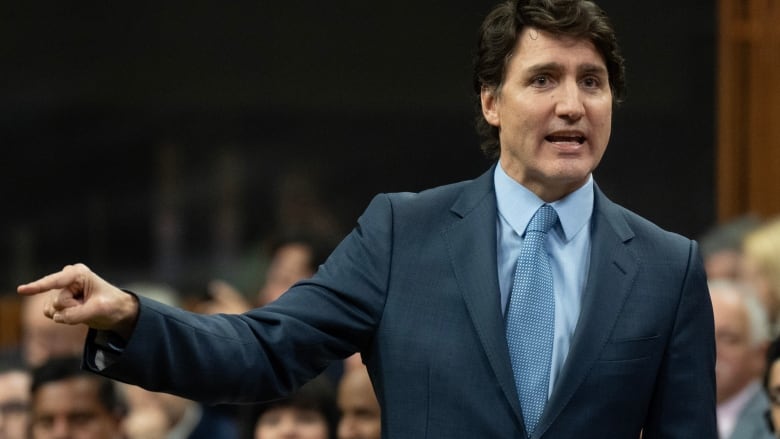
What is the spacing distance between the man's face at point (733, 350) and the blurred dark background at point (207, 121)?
10.5ft

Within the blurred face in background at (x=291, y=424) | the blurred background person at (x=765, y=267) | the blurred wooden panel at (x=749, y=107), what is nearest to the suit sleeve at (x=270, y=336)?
the blurred face in background at (x=291, y=424)

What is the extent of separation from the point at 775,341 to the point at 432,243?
1867 mm

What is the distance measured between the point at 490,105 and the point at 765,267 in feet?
10.8

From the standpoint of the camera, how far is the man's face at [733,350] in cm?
511

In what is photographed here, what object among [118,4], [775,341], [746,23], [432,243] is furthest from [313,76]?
[432,243]

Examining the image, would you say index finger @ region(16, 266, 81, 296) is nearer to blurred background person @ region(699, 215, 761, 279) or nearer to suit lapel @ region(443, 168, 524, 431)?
suit lapel @ region(443, 168, 524, 431)

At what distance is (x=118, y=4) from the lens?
332 inches

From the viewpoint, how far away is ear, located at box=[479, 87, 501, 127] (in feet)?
9.34

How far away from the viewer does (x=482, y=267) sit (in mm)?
2701

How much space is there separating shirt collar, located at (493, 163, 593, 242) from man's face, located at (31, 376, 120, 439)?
2082 millimetres

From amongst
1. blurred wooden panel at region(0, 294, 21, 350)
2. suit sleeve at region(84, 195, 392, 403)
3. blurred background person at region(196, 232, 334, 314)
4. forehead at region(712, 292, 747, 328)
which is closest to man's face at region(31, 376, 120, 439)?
blurred background person at region(196, 232, 334, 314)

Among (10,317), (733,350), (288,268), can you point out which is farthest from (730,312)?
(10,317)

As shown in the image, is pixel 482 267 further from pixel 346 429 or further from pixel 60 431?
pixel 60 431

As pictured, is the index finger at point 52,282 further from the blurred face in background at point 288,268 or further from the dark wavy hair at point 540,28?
the blurred face in background at point 288,268
